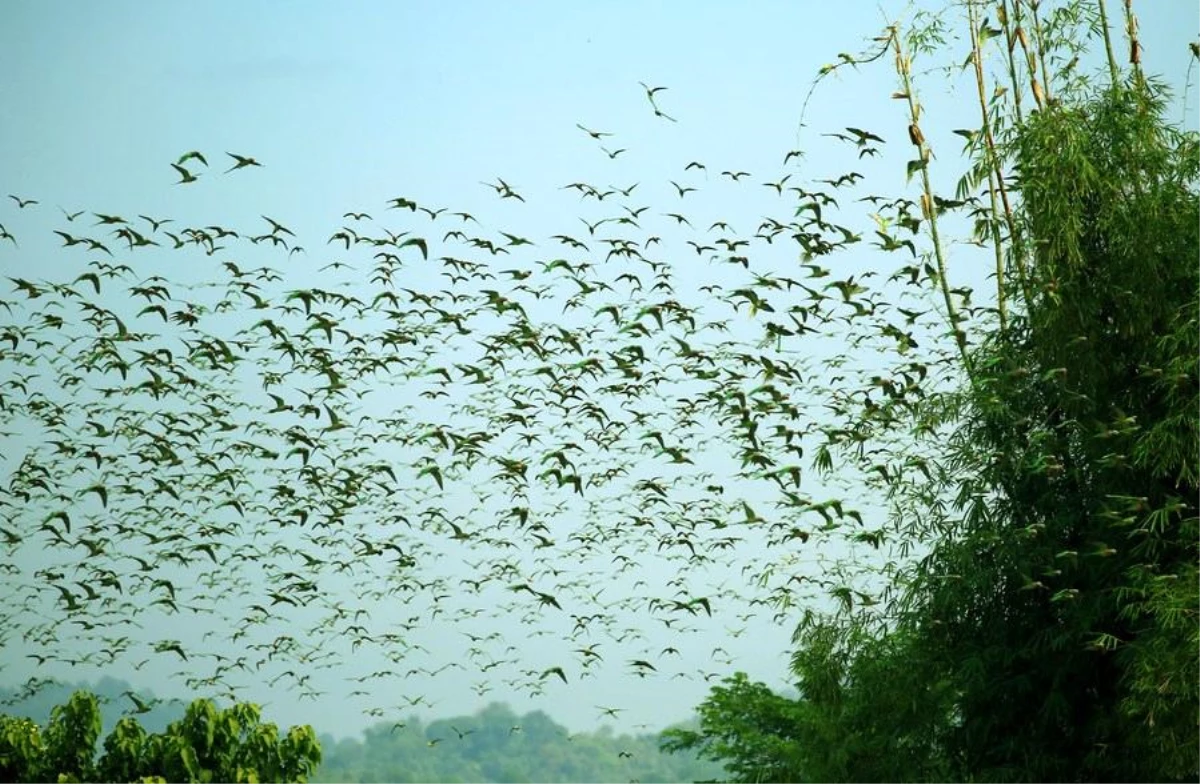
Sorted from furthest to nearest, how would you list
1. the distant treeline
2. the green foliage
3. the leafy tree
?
the distant treeline
the green foliage
the leafy tree

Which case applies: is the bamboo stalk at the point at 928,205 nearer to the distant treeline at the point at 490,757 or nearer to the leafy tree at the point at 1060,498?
the leafy tree at the point at 1060,498

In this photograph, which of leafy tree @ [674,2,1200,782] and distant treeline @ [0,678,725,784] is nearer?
leafy tree @ [674,2,1200,782]

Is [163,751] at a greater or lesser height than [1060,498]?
lesser

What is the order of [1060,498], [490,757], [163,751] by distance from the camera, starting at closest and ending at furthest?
1. [1060,498]
2. [163,751]
3. [490,757]

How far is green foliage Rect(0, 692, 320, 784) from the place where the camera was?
11.8m

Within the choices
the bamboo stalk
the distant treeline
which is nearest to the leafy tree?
the bamboo stalk

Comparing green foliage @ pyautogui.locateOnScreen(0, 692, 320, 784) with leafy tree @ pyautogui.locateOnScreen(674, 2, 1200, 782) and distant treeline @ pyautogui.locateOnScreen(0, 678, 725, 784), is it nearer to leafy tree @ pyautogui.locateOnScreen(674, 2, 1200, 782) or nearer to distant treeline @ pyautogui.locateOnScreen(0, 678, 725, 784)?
leafy tree @ pyautogui.locateOnScreen(674, 2, 1200, 782)

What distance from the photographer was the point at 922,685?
36.1ft

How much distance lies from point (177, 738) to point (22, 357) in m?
5.14

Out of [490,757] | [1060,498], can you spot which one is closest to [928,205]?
[1060,498]

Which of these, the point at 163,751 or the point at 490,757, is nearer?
the point at 163,751

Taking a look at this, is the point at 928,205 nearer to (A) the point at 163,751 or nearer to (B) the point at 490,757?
(A) the point at 163,751

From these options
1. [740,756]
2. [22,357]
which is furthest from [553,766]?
[22,357]

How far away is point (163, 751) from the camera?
11906 millimetres
